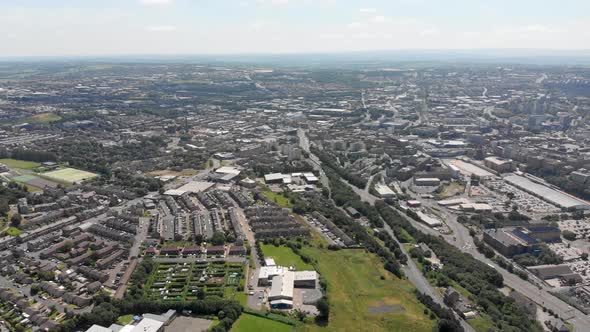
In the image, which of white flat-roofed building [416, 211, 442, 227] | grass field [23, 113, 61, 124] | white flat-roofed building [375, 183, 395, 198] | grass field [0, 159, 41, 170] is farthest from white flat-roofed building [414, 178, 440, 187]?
grass field [23, 113, 61, 124]

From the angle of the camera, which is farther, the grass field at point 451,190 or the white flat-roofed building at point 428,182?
the white flat-roofed building at point 428,182

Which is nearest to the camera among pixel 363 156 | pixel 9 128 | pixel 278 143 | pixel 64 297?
pixel 64 297

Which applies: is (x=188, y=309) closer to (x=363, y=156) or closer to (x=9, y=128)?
(x=363, y=156)

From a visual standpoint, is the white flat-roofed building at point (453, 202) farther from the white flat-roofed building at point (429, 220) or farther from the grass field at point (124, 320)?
the grass field at point (124, 320)

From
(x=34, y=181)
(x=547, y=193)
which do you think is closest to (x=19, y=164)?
(x=34, y=181)

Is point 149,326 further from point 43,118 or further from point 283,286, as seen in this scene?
point 43,118

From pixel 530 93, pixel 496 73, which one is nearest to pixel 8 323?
pixel 530 93

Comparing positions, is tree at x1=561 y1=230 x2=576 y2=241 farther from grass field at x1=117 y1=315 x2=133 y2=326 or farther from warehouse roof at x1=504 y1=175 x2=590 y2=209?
grass field at x1=117 y1=315 x2=133 y2=326

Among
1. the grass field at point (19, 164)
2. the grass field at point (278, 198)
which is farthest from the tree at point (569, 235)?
the grass field at point (19, 164)
